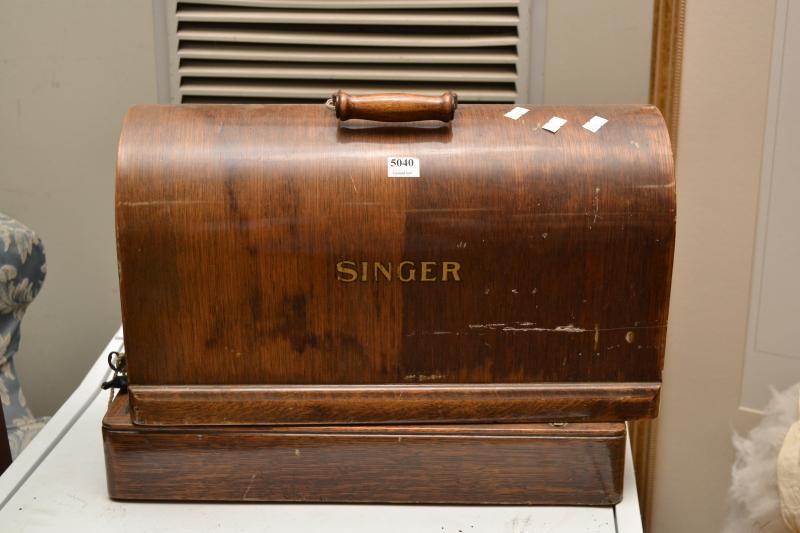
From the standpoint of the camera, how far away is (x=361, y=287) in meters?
1.05

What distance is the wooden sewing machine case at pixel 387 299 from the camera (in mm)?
1022

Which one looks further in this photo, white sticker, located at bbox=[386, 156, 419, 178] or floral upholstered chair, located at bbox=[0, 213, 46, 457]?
floral upholstered chair, located at bbox=[0, 213, 46, 457]

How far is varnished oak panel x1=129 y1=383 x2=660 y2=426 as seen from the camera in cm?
108

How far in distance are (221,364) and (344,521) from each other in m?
0.25

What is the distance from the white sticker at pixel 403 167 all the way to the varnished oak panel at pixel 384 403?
0.26 m

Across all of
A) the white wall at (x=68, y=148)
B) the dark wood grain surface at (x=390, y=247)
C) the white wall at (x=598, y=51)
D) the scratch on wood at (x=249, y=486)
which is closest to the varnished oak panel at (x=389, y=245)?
the dark wood grain surface at (x=390, y=247)

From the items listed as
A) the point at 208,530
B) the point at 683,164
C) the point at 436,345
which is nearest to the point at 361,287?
the point at 436,345

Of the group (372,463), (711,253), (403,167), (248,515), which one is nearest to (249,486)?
(248,515)

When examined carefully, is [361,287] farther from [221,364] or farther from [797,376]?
[797,376]

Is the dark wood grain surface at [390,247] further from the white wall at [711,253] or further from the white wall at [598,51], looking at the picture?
the white wall at [598,51]

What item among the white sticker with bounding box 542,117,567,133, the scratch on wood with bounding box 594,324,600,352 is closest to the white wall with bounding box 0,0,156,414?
the white sticker with bounding box 542,117,567,133

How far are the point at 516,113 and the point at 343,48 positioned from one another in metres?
0.67

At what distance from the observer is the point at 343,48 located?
167cm

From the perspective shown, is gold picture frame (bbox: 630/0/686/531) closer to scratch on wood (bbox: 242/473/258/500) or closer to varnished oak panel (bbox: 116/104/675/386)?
varnished oak panel (bbox: 116/104/675/386)
